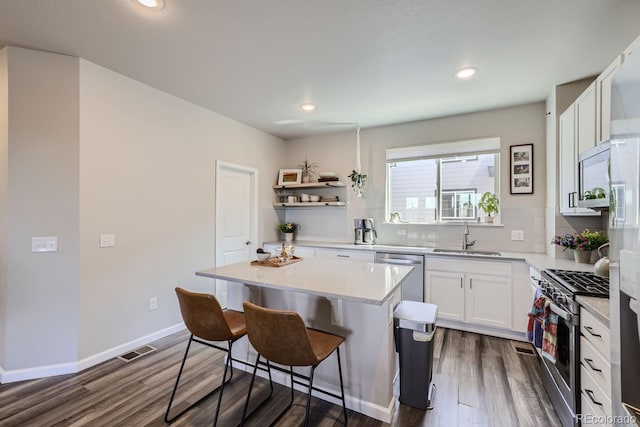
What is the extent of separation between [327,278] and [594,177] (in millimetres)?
2123

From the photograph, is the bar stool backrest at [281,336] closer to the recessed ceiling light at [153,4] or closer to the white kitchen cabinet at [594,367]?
the white kitchen cabinet at [594,367]

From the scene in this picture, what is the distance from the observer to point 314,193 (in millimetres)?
4855

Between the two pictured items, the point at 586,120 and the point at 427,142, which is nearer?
the point at 586,120

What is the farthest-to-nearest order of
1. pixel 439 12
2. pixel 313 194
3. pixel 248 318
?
1. pixel 313 194
2. pixel 439 12
3. pixel 248 318

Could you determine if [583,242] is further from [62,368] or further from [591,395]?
[62,368]

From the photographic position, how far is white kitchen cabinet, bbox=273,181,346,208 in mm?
4445

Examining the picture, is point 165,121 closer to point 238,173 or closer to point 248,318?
point 238,173

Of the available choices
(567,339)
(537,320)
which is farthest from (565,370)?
(537,320)

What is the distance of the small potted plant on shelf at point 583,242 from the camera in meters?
2.50

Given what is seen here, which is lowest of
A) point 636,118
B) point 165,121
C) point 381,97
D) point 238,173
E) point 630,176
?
point 630,176

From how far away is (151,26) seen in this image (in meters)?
2.01

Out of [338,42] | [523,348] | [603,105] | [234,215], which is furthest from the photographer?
[234,215]

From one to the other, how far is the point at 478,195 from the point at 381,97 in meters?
1.83

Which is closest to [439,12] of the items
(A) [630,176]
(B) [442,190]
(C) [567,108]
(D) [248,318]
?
(A) [630,176]
